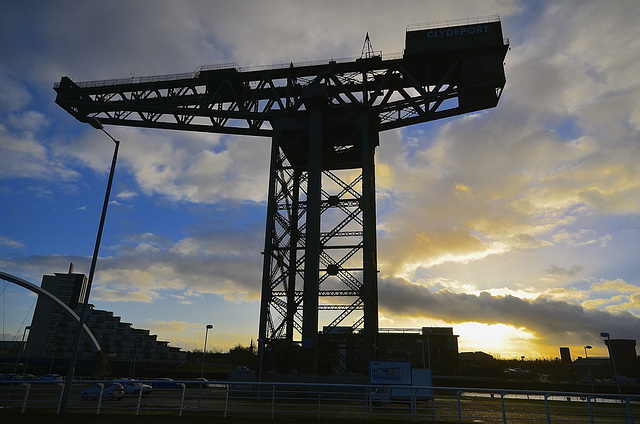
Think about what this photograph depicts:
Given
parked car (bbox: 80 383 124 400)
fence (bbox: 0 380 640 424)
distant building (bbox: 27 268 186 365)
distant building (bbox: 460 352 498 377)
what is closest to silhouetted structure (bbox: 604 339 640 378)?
distant building (bbox: 460 352 498 377)

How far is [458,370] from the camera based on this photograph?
351 feet

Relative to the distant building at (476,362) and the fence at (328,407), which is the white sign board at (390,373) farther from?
the distant building at (476,362)

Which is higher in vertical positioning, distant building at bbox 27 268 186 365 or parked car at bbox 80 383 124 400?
distant building at bbox 27 268 186 365

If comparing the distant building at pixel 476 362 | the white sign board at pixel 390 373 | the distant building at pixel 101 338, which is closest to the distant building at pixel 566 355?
the distant building at pixel 476 362

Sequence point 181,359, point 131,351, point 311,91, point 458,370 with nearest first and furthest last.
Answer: point 311,91 → point 458,370 → point 131,351 → point 181,359

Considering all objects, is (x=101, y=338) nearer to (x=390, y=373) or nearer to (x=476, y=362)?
(x=476, y=362)

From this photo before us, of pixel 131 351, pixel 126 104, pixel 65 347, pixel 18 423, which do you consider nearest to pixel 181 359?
pixel 131 351

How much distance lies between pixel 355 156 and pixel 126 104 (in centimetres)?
2534

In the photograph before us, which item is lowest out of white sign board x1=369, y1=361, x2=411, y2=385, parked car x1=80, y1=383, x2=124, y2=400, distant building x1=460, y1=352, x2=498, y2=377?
parked car x1=80, y1=383, x2=124, y2=400

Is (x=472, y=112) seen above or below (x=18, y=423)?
above

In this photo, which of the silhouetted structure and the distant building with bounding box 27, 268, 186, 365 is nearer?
the silhouetted structure

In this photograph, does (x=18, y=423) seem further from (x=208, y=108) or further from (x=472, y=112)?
(x=472, y=112)

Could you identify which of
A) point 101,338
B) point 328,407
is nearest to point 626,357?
point 328,407

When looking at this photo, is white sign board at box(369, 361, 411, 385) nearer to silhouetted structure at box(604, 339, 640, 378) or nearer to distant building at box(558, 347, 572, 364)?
silhouetted structure at box(604, 339, 640, 378)
